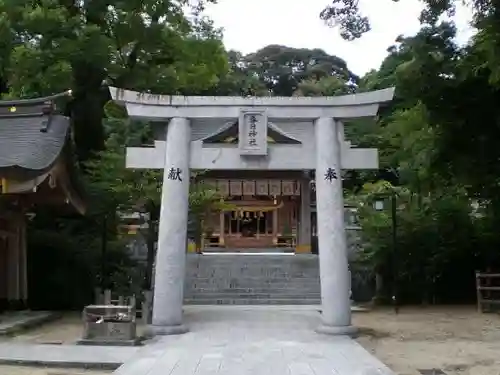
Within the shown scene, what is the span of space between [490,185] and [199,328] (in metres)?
7.60

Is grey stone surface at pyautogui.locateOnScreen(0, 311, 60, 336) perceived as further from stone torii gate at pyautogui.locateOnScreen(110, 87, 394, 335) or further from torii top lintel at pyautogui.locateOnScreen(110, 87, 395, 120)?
torii top lintel at pyautogui.locateOnScreen(110, 87, 395, 120)

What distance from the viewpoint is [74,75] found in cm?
1884

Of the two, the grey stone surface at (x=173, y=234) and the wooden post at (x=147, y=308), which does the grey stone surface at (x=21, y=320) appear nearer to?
the wooden post at (x=147, y=308)

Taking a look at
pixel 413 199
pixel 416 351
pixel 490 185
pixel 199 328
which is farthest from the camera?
pixel 413 199

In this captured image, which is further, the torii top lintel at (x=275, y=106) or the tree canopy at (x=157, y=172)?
the tree canopy at (x=157, y=172)

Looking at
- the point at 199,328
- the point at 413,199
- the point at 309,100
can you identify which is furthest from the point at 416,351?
the point at 413,199

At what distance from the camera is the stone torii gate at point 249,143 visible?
1241 cm

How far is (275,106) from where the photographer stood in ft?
42.2

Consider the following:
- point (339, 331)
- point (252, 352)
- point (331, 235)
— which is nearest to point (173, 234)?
point (331, 235)

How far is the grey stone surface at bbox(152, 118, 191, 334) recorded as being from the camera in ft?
39.4

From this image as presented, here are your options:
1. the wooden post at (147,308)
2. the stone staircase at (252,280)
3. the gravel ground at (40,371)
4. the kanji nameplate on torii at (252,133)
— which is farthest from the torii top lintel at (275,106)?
the stone staircase at (252,280)

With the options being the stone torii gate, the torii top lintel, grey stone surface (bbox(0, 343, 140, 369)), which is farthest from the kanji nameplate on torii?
grey stone surface (bbox(0, 343, 140, 369))

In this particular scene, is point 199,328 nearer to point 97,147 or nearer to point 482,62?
point 482,62

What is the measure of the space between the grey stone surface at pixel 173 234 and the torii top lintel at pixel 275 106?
32 centimetres
